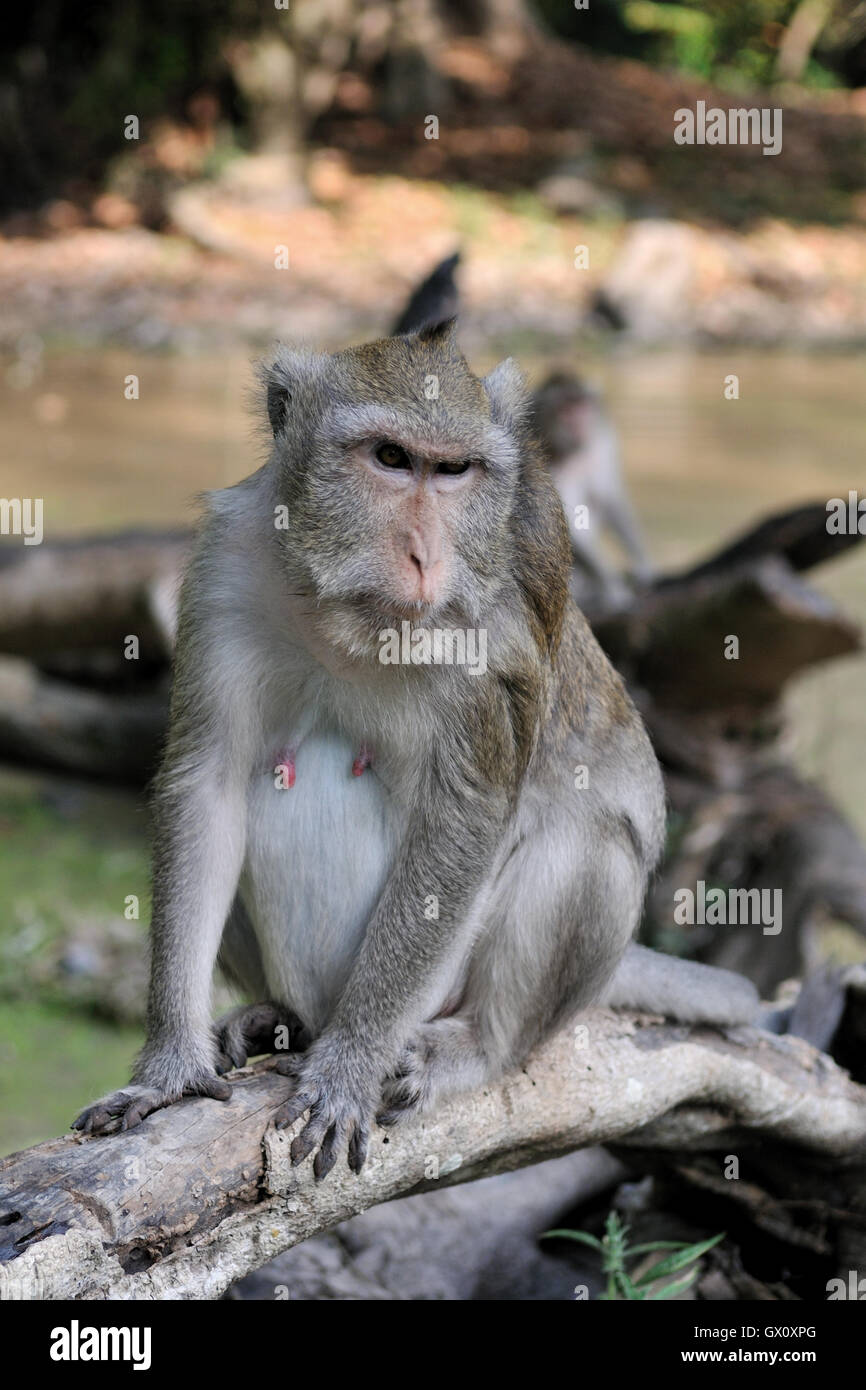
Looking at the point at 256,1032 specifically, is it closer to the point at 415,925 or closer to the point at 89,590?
the point at 415,925

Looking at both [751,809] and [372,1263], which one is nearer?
[372,1263]

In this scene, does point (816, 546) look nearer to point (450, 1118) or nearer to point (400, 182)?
point (450, 1118)

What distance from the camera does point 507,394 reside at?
158 inches

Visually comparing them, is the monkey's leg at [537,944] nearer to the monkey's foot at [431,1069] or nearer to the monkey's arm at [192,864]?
the monkey's foot at [431,1069]

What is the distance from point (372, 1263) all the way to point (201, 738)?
81.3 inches

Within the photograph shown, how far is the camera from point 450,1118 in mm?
4102

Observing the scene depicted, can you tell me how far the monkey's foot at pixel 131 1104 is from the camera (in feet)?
12.2

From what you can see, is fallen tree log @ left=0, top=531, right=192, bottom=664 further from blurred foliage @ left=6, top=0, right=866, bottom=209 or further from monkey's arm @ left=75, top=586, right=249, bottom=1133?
blurred foliage @ left=6, top=0, right=866, bottom=209

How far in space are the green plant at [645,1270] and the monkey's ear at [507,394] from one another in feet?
8.23

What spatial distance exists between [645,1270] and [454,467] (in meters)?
2.87

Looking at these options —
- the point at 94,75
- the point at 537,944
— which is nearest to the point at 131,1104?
the point at 537,944

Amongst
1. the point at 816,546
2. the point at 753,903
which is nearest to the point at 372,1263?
the point at 753,903

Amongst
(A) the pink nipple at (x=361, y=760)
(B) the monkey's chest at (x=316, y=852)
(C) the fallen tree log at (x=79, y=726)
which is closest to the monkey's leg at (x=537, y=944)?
(B) the monkey's chest at (x=316, y=852)

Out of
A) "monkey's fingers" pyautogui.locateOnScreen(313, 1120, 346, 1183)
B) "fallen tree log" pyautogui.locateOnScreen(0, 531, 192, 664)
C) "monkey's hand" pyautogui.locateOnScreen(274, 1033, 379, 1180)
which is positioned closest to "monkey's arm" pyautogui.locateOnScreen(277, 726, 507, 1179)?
"monkey's hand" pyautogui.locateOnScreen(274, 1033, 379, 1180)
